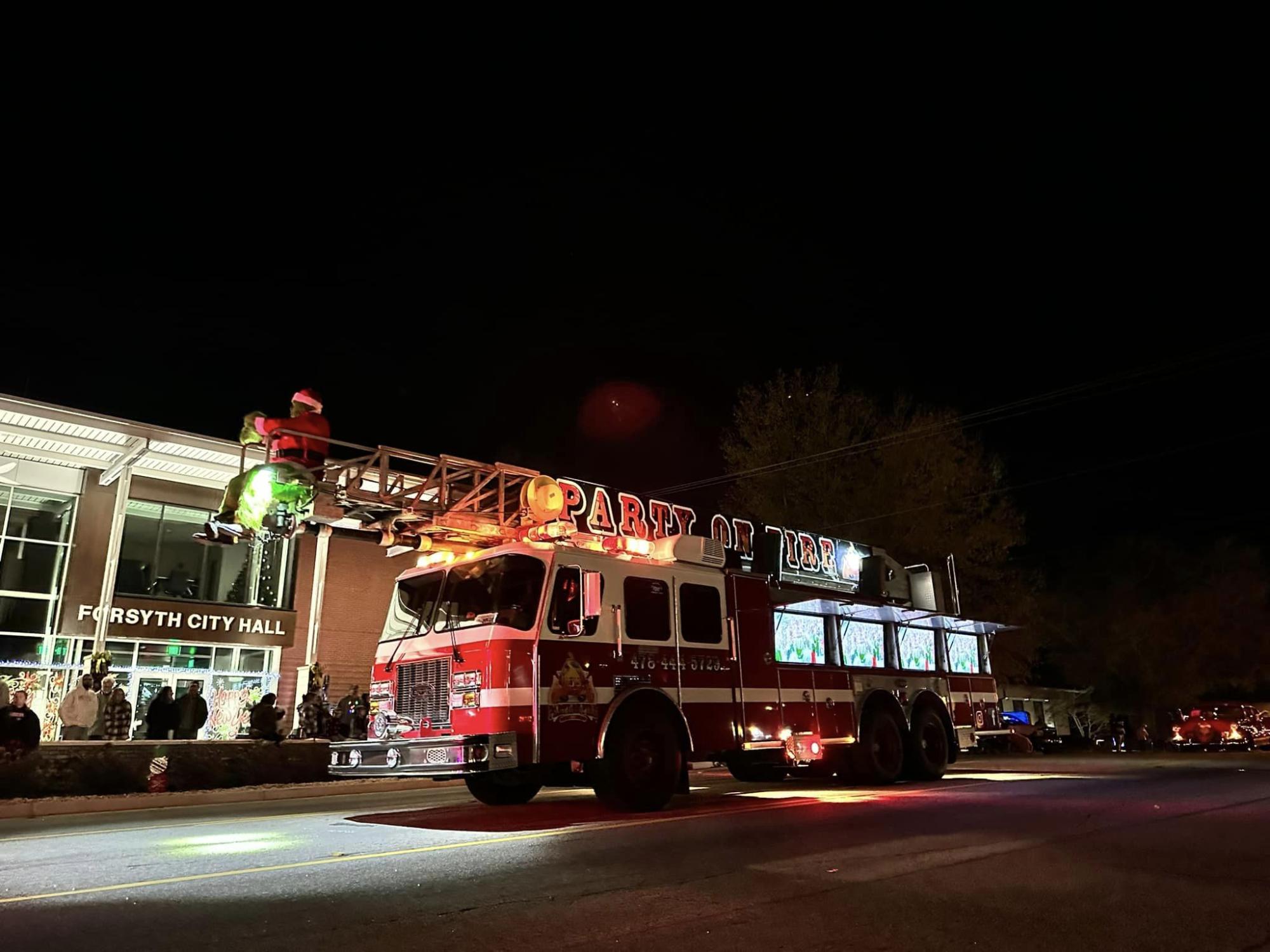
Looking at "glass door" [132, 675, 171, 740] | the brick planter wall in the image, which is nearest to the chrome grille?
the brick planter wall

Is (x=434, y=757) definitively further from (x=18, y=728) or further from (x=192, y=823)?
(x=18, y=728)

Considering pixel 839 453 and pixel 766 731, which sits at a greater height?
pixel 839 453

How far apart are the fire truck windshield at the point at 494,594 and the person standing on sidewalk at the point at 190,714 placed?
9221 millimetres

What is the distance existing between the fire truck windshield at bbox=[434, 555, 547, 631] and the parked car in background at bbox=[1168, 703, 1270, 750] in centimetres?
2828

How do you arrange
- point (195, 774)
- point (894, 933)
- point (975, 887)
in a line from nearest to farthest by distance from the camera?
1. point (894, 933)
2. point (975, 887)
3. point (195, 774)

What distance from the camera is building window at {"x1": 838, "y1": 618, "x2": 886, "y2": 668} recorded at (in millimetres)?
12508

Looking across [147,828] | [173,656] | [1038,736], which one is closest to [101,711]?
[173,656]

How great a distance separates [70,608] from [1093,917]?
68.2 feet

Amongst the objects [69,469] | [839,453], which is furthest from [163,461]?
[839,453]

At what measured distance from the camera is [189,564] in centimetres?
2198

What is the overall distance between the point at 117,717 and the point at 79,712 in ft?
2.19

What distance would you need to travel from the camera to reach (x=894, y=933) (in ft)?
14.6

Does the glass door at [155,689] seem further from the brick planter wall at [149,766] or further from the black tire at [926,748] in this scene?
the black tire at [926,748]

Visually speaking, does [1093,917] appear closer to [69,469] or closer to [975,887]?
[975,887]
